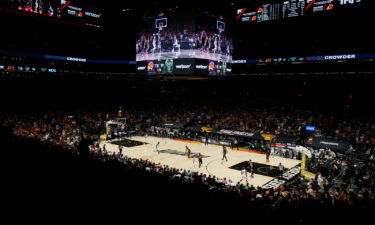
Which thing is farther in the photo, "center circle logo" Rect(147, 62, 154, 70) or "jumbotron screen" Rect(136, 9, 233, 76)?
"center circle logo" Rect(147, 62, 154, 70)

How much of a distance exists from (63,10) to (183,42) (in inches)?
479

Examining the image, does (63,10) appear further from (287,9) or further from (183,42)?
(287,9)

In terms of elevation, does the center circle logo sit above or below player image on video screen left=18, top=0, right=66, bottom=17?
below

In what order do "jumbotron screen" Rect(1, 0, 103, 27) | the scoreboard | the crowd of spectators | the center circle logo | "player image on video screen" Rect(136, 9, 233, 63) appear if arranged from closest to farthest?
1. the crowd of spectators
2. the scoreboard
3. "jumbotron screen" Rect(1, 0, 103, 27)
4. "player image on video screen" Rect(136, 9, 233, 63)
5. the center circle logo

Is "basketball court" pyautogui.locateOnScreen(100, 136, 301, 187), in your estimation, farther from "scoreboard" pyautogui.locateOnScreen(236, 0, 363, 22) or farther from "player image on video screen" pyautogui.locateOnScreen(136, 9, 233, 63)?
"scoreboard" pyautogui.locateOnScreen(236, 0, 363, 22)

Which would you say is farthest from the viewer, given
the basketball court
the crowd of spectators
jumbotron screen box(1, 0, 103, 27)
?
jumbotron screen box(1, 0, 103, 27)

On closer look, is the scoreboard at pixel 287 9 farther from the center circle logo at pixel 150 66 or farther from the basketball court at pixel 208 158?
the basketball court at pixel 208 158

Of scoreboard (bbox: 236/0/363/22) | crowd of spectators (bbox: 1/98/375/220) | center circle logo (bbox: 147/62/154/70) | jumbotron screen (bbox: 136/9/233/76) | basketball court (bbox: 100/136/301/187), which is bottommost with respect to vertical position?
basketball court (bbox: 100/136/301/187)

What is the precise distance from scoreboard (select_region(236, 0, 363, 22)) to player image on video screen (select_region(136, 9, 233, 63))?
3012mm

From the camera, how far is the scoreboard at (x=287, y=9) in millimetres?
21891

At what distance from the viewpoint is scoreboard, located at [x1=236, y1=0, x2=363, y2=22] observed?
71.8ft

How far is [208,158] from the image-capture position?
26812mm

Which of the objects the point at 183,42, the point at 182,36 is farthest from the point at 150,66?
the point at 182,36

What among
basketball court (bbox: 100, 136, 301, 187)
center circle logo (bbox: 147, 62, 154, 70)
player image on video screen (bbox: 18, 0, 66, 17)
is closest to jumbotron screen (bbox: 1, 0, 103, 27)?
player image on video screen (bbox: 18, 0, 66, 17)
